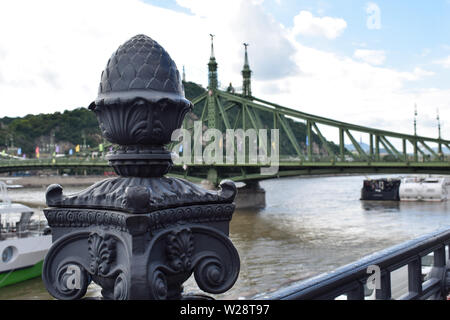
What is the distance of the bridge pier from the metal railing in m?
37.3

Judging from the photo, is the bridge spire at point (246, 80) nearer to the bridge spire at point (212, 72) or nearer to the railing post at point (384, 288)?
the bridge spire at point (212, 72)

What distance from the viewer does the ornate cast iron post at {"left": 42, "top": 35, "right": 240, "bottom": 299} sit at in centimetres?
175

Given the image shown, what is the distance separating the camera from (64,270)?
1.93m

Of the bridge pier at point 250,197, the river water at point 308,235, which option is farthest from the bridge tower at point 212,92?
the river water at point 308,235

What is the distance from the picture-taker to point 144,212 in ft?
5.51

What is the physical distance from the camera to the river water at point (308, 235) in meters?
17.4

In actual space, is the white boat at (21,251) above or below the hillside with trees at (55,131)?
below

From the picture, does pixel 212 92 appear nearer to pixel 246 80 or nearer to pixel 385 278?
pixel 246 80

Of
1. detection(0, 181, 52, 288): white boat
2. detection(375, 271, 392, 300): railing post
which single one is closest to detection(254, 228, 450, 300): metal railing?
detection(375, 271, 392, 300): railing post

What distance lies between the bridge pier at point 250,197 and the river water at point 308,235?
3.46 feet

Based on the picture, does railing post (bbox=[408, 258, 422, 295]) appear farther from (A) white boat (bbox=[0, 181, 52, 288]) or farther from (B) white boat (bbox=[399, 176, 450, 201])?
(B) white boat (bbox=[399, 176, 450, 201])

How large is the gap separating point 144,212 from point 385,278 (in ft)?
5.53

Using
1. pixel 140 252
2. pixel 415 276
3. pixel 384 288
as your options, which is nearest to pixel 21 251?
pixel 415 276

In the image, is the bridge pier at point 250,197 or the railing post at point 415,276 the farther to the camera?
the bridge pier at point 250,197
